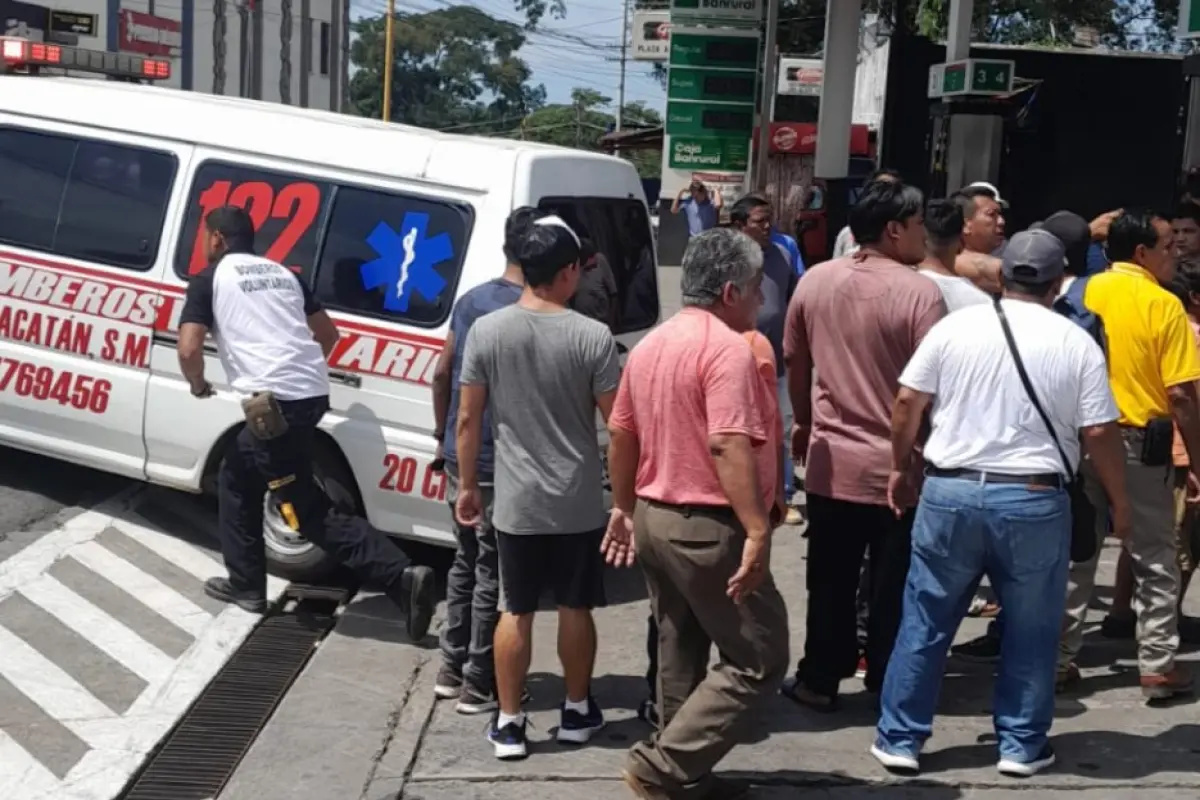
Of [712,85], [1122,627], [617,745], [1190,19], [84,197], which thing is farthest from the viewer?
[712,85]

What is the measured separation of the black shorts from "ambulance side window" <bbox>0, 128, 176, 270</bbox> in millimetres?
3095

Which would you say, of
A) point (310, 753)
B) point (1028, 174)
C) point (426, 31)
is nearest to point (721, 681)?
point (310, 753)

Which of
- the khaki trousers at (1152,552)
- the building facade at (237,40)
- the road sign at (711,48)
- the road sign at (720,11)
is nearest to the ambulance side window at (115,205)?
the khaki trousers at (1152,552)

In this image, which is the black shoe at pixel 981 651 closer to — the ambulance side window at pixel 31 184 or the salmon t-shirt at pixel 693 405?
Result: the salmon t-shirt at pixel 693 405

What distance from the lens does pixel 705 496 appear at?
15.5 feet

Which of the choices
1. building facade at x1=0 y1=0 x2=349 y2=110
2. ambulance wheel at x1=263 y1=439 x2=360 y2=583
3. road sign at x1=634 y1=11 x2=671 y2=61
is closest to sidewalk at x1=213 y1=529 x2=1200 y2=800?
ambulance wheel at x1=263 y1=439 x2=360 y2=583

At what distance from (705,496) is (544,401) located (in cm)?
79

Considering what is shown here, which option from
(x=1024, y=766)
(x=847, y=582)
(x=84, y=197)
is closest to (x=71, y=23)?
(x=84, y=197)

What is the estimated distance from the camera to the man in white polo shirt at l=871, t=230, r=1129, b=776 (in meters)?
5.02

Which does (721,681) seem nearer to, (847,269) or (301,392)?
(847,269)

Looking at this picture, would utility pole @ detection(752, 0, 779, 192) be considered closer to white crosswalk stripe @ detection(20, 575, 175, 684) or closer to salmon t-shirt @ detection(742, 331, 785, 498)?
white crosswalk stripe @ detection(20, 575, 175, 684)

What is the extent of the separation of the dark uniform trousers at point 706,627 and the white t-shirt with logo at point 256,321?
2469 millimetres

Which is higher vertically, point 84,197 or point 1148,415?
point 84,197

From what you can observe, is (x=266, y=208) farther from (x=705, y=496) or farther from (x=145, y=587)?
(x=705, y=496)
